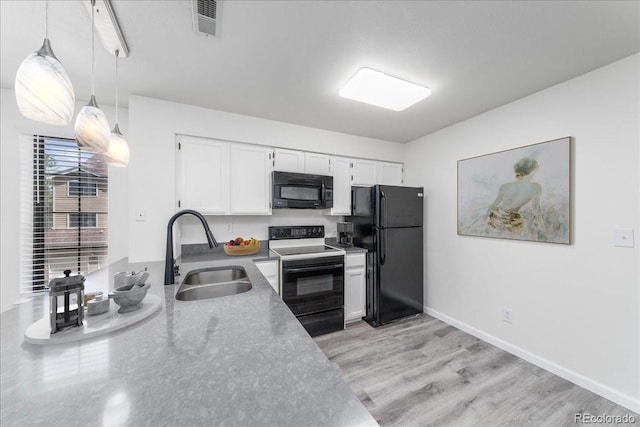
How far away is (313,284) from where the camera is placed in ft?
8.21

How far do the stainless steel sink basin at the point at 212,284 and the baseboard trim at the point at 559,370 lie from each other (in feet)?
8.23

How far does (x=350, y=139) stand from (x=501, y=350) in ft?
9.28

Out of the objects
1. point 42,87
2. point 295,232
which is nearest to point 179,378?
point 42,87

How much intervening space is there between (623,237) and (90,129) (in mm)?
3246

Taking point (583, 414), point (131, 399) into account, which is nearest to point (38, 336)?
point (131, 399)

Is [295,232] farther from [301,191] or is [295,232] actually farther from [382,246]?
[382,246]

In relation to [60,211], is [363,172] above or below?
above

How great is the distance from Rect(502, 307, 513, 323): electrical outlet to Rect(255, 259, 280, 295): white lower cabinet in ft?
7.30

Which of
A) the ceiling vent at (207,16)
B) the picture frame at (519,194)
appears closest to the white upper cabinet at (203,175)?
the ceiling vent at (207,16)

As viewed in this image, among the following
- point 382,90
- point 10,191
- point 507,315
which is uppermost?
point 382,90

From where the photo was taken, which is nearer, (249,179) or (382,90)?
(382,90)

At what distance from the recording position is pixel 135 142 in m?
2.20

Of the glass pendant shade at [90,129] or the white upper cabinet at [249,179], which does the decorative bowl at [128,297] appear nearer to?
the glass pendant shade at [90,129]

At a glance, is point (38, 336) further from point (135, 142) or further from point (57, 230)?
point (57, 230)
